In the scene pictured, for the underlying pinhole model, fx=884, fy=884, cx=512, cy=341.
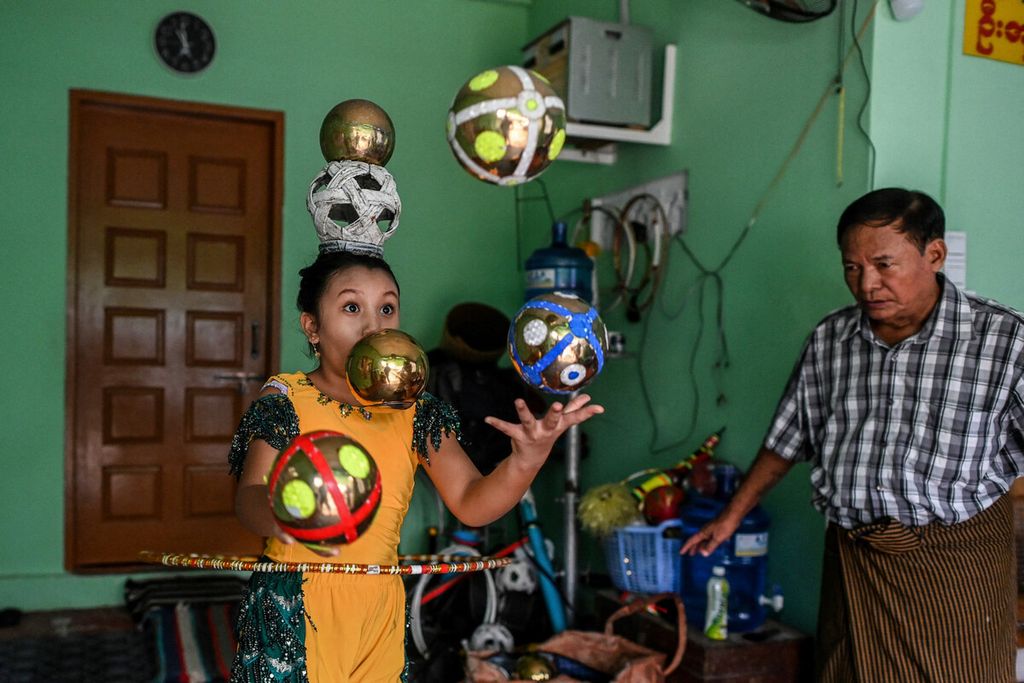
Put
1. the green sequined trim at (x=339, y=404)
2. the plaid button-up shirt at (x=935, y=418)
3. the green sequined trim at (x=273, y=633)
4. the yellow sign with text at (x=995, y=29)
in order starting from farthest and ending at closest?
the yellow sign with text at (x=995, y=29)
the plaid button-up shirt at (x=935, y=418)
the green sequined trim at (x=339, y=404)
the green sequined trim at (x=273, y=633)

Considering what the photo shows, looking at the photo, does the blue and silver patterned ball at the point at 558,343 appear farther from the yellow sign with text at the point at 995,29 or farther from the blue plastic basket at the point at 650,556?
the yellow sign with text at the point at 995,29

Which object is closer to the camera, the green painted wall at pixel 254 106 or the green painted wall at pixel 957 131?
the green painted wall at pixel 957 131

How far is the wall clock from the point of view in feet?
15.5

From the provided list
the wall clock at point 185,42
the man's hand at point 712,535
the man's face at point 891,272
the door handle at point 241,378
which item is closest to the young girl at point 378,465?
the man's face at point 891,272

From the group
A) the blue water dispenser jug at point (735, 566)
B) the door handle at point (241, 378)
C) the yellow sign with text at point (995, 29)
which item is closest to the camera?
the yellow sign with text at point (995, 29)

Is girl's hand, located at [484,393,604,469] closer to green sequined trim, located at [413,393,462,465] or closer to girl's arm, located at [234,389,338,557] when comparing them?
green sequined trim, located at [413,393,462,465]

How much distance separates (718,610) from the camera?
2.76 m

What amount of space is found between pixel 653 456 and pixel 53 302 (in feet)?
10.5

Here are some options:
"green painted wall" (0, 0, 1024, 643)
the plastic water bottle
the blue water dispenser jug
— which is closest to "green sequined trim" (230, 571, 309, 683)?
the plastic water bottle

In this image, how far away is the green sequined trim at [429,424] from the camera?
5.70 feet

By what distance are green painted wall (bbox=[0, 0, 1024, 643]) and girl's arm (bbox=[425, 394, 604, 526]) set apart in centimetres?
153

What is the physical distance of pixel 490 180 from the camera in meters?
1.70

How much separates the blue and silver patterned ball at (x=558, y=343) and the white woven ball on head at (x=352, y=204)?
36cm

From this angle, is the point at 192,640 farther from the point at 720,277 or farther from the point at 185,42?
the point at 185,42
